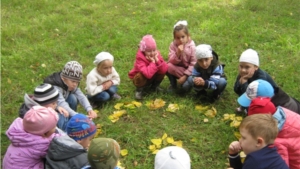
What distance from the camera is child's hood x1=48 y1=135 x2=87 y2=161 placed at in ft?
9.40

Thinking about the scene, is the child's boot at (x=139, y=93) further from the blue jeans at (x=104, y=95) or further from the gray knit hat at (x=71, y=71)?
the gray knit hat at (x=71, y=71)

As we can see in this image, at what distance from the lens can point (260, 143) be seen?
2.86m

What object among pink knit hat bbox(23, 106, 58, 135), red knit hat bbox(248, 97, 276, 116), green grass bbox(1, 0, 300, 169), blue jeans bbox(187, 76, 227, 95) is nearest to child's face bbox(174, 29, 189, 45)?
blue jeans bbox(187, 76, 227, 95)

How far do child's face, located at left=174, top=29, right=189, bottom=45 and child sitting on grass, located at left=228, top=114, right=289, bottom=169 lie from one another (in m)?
2.34

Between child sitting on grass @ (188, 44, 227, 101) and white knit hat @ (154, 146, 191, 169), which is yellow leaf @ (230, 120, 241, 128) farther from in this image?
white knit hat @ (154, 146, 191, 169)

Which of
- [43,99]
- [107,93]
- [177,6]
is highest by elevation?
[177,6]

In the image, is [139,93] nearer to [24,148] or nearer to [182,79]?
[182,79]

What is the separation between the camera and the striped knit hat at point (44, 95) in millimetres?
3580

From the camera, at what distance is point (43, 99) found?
359cm

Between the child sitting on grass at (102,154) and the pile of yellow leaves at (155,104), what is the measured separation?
222 cm

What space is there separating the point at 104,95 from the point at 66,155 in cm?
203

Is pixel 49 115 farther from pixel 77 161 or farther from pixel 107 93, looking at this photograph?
pixel 107 93

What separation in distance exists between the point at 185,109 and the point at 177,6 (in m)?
4.45

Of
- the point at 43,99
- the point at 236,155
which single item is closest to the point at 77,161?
the point at 43,99
